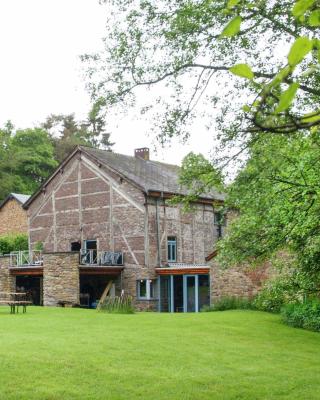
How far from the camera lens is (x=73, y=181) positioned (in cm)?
3394

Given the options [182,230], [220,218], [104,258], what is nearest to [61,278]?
[104,258]

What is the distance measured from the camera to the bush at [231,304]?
85.0 feet

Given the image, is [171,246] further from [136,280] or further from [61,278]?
[61,278]

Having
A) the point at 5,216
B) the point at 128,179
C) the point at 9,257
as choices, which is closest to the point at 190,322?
the point at 128,179

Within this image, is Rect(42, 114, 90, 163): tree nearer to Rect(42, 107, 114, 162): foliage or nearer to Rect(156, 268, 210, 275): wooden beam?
Rect(42, 107, 114, 162): foliage

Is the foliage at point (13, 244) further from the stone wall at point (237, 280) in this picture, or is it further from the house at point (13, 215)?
the stone wall at point (237, 280)

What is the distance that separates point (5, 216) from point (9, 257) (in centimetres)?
1462

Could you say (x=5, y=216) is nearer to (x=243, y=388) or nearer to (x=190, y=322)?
(x=190, y=322)

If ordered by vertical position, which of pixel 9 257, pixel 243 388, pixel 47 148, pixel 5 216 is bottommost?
pixel 243 388

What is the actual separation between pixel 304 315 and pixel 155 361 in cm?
933

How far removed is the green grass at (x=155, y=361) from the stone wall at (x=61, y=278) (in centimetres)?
961

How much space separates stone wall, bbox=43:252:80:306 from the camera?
93.5ft

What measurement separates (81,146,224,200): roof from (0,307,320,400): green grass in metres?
13.3

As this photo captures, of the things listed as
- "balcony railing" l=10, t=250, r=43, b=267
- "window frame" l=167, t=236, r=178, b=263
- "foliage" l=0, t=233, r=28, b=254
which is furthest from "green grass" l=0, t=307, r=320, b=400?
"foliage" l=0, t=233, r=28, b=254
